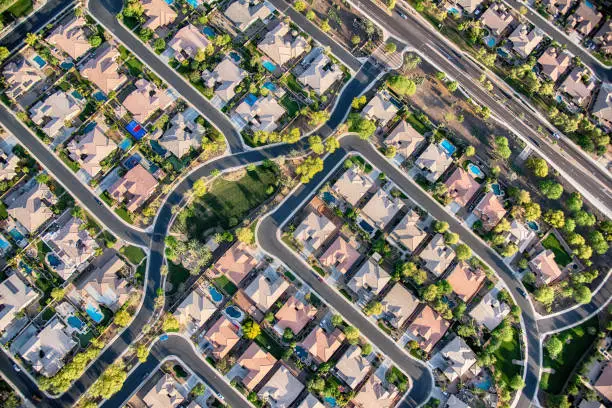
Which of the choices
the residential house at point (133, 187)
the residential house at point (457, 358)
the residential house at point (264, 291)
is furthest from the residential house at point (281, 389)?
the residential house at point (133, 187)

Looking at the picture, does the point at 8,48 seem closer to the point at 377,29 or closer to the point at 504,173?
the point at 377,29

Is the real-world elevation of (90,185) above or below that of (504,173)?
below

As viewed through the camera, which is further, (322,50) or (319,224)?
(322,50)

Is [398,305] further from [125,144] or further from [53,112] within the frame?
[53,112]

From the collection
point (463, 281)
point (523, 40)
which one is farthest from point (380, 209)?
point (523, 40)

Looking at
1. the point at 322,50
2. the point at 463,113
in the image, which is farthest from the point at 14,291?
the point at 463,113

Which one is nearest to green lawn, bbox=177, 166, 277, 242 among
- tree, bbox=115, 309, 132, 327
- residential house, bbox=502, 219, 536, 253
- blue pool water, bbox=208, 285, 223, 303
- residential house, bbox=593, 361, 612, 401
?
blue pool water, bbox=208, 285, 223, 303
